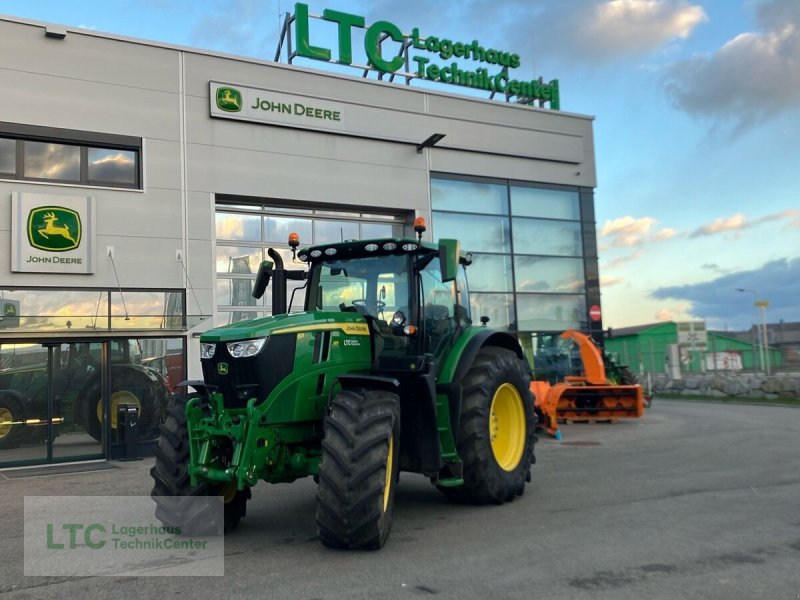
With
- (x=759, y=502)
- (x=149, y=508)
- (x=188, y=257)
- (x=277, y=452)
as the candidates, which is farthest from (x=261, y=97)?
(x=759, y=502)

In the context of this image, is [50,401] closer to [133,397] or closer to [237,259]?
[133,397]

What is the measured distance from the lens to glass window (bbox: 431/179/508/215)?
18.3m

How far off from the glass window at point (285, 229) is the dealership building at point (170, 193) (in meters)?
0.04

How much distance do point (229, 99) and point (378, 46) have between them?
14.6 feet

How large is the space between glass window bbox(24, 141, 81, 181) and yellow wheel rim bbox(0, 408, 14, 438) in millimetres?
4233

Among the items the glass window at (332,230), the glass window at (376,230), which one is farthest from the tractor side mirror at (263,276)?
the glass window at (376,230)

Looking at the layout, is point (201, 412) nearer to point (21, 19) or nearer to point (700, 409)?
point (21, 19)

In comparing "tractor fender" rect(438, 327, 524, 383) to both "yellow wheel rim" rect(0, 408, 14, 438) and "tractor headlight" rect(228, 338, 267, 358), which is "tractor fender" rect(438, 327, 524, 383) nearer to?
"tractor headlight" rect(228, 338, 267, 358)

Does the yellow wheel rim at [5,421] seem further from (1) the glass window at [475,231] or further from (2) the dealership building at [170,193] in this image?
(1) the glass window at [475,231]

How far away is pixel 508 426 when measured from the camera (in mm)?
8562

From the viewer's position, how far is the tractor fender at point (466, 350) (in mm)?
7496

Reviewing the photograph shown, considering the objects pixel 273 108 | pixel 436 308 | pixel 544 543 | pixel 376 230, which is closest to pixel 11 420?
pixel 273 108

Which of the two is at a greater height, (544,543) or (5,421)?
(5,421)

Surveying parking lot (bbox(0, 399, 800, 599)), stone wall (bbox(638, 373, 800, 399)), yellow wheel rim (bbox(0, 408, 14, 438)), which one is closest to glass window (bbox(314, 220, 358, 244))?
yellow wheel rim (bbox(0, 408, 14, 438))
